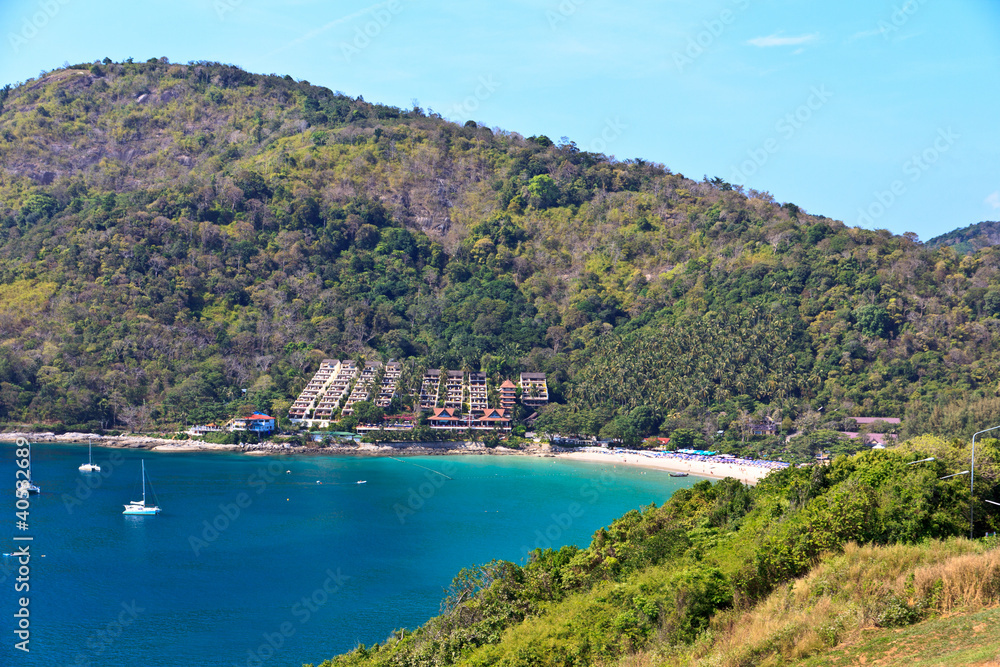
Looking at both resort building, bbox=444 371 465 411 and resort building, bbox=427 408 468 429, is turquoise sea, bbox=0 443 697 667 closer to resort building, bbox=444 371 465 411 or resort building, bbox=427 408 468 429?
resort building, bbox=427 408 468 429

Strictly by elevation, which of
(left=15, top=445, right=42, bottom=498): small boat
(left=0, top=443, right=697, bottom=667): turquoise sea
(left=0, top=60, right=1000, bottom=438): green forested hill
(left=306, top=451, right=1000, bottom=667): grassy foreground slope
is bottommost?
(left=0, top=443, right=697, bottom=667): turquoise sea

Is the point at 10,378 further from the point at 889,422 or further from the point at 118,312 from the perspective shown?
the point at 889,422

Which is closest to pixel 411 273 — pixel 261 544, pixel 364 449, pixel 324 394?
pixel 324 394

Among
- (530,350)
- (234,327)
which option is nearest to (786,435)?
(530,350)

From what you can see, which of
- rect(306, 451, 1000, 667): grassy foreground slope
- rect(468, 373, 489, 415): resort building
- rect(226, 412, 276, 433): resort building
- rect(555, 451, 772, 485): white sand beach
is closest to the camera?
rect(306, 451, 1000, 667): grassy foreground slope

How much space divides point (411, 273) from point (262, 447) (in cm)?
4122

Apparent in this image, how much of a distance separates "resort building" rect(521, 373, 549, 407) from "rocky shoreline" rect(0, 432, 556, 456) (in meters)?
9.45

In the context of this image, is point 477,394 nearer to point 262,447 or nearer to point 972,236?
point 262,447

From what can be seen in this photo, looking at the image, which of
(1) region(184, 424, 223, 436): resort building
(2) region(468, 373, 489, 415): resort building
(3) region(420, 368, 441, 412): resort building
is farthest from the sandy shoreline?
(3) region(420, 368, 441, 412): resort building

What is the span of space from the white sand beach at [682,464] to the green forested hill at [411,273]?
14.8 ft

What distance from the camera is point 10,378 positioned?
237 feet

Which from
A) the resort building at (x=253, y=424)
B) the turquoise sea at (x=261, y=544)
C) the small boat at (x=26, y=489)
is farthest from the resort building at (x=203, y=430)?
the small boat at (x=26, y=489)

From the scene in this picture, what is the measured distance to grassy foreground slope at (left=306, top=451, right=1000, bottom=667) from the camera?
12039mm

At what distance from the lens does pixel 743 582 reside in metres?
15.6
